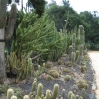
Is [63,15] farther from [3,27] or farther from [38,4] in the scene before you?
[3,27]

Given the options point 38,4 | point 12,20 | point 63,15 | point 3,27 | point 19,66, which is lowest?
point 19,66

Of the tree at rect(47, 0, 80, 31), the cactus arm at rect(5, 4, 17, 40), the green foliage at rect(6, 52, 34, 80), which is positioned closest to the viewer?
the cactus arm at rect(5, 4, 17, 40)

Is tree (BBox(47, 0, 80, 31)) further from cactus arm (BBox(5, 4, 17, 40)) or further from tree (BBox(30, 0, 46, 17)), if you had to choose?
cactus arm (BBox(5, 4, 17, 40))

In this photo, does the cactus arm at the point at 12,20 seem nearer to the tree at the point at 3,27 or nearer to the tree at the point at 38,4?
the tree at the point at 3,27

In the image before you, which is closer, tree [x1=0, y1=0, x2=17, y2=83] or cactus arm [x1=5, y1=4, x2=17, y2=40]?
tree [x1=0, y1=0, x2=17, y2=83]

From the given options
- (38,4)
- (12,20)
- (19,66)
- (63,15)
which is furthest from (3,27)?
(63,15)

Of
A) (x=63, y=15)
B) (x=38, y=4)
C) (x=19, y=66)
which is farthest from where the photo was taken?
(x=63, y=15)

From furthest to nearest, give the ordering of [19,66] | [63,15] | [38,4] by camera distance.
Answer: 1. [63,15]
2. [38,4]
3. [19,66]

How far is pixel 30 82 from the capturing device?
648cm

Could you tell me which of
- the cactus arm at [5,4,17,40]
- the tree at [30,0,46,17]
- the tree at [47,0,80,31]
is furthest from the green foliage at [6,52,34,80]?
the tree at [47,0,80,31]

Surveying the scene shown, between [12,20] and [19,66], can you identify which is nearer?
[12,20]

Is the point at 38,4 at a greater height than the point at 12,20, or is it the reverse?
the point at 38,4

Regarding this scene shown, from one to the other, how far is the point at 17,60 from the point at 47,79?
1.18 metres

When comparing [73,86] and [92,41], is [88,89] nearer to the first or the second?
[73,86]
